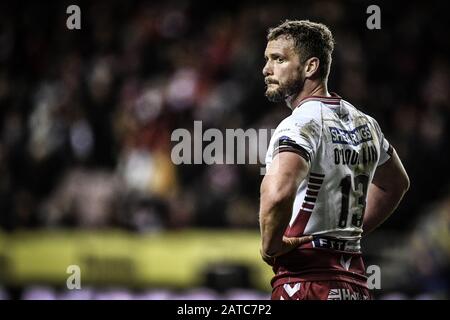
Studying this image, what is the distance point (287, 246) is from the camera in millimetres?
4328

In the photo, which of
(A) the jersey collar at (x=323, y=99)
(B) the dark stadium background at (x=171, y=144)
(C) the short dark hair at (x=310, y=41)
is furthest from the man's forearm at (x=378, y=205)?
(B) the dark stadium background at (x=171, y=144)

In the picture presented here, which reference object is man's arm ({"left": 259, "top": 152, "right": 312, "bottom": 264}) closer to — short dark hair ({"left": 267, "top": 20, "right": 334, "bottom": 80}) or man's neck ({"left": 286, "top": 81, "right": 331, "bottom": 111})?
man's neck ({"left": 286, "top": 81, "right": 331, "bottom": 111})

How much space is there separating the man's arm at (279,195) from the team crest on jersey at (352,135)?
0.33 m

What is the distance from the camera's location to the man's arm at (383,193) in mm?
5031

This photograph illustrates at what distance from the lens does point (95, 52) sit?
1252cm

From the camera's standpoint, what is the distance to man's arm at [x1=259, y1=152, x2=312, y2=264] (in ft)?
13.4

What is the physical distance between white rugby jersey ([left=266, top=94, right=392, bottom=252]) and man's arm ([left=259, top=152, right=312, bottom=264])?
9cm

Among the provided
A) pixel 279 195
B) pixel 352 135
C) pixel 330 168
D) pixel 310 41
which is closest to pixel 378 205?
pixel 352 135

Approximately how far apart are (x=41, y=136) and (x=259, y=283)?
3.67m

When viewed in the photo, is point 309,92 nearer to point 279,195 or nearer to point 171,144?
point 279,195

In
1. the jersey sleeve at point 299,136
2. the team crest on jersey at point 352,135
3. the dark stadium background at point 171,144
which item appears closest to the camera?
the jersey sleeve at point 299,136

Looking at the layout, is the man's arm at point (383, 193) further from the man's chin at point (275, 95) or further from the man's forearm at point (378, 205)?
the man's chin at point (275, 95)
